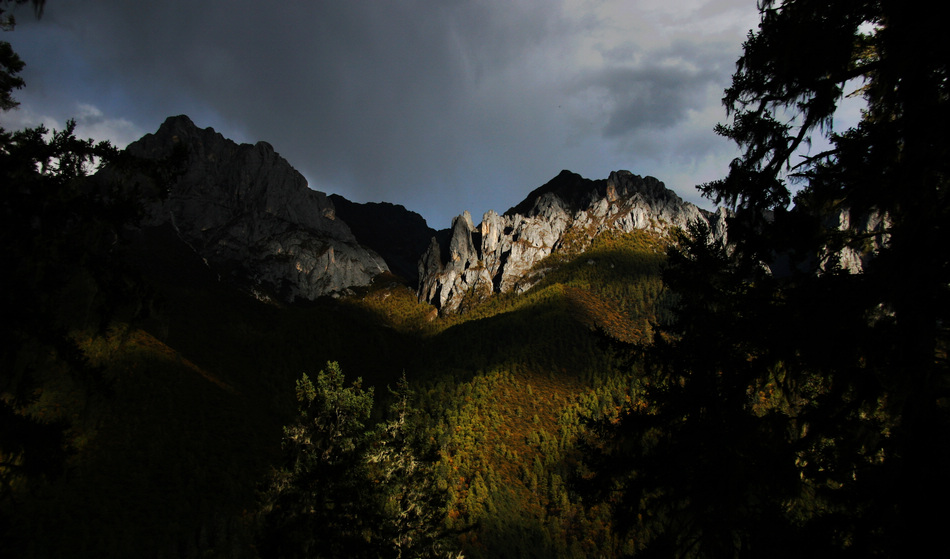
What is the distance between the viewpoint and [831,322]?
4.14 metres

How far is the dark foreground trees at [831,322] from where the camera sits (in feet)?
12.2

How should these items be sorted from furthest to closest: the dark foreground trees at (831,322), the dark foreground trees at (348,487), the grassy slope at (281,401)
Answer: the grassy slope at (281,401), the dark foreground trees at (348,487), the dark foreground trees at (831,322)

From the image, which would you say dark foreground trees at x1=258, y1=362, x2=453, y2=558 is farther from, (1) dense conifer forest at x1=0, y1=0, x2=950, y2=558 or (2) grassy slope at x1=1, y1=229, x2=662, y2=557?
(2) grassy slope at x1=1, y1=229, x2=662, y2=557

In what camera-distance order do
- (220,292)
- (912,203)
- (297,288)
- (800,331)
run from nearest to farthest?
1. (912,203)
2. (800,331)
3. (220,292)
4. (297,288)

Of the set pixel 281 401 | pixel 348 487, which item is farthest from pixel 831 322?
pixel 281 401

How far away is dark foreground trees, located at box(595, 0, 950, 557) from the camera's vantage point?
3719 millimetres

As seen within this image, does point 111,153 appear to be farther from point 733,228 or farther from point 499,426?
point 499,426

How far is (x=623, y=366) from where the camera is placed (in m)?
8.98

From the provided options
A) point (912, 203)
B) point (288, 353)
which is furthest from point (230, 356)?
point (912, 203)

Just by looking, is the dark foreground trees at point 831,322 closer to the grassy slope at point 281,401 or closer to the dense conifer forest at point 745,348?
the dense conifer forest at point 745,348

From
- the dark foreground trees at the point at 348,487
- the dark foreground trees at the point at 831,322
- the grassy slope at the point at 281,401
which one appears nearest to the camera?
the dark foreground trees at the point at 831,322

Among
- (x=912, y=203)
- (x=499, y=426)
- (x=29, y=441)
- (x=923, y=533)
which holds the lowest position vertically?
(x=499, y=426)

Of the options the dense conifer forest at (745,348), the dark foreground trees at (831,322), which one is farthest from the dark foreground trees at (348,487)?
the dark foreground trees at (831,322)

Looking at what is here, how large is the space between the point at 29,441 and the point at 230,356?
13403cm
